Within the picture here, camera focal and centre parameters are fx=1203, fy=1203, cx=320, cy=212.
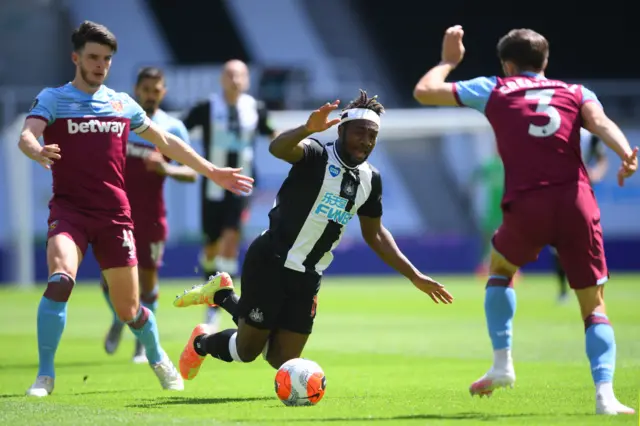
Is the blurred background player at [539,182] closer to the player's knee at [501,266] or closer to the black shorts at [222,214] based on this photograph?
the player's knee at [501,266]

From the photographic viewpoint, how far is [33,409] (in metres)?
7.13

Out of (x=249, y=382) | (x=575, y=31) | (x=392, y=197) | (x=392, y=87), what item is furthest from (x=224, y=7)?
(x=249, y=382)

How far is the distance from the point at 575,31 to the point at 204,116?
23.9 metres

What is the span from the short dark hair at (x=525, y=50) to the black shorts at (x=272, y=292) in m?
1.95

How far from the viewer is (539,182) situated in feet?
22.6

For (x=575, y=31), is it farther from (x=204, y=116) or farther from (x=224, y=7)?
(x=204, y=116)

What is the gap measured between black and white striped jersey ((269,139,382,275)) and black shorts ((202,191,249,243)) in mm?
5868

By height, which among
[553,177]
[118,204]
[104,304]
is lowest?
[104,304]

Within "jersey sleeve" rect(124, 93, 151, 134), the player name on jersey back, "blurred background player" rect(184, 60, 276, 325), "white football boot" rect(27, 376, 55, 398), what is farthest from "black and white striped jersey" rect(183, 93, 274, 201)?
the player name on jersey back

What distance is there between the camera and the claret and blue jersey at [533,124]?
6906 millimetres

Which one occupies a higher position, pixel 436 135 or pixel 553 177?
pixel 553 177

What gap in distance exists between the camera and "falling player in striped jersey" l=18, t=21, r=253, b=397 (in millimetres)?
7930

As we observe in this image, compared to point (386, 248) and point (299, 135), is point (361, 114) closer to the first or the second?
point (299, 135)

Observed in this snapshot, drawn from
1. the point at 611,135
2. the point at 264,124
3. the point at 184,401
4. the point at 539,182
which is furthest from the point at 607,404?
the point at 264,124
